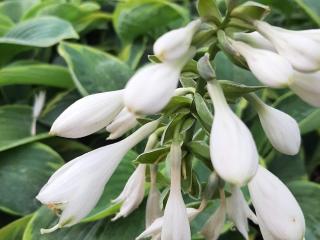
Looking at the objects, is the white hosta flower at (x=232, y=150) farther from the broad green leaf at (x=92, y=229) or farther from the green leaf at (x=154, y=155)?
the broad green leaf at (x=92, y=229)

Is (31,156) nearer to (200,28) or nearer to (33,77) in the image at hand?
(33,77)

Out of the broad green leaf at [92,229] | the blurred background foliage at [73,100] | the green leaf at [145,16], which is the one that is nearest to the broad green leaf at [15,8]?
the blurred background foliage at [73,100]

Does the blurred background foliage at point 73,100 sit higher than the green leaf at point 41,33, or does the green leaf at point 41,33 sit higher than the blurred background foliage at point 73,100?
the green leaf at point 41,33

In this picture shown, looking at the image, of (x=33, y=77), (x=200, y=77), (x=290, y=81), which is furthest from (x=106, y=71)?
(x=290, y=81)

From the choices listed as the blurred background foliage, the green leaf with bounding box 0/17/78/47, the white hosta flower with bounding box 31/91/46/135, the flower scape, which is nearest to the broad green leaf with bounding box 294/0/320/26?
the blurred background foliage

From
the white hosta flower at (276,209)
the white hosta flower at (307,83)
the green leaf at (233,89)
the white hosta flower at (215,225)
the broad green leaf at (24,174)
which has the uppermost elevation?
the white hosta flower at (307,83)

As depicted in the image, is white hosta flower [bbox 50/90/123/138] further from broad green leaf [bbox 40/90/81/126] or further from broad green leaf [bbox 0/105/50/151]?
broad green leaf [bbox 40/90/81/126]

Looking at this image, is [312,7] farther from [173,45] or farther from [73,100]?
[173,45]
